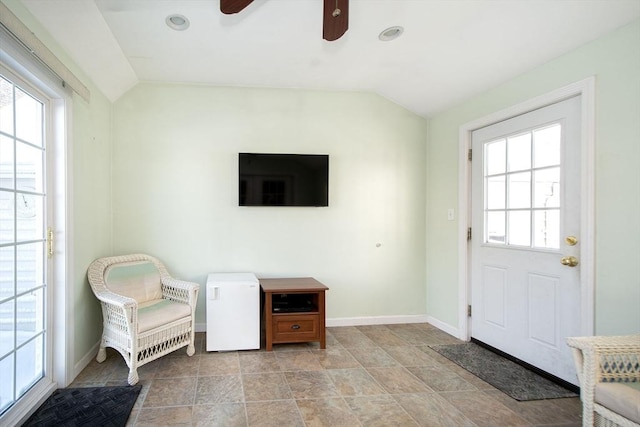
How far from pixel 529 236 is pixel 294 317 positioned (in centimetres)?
202

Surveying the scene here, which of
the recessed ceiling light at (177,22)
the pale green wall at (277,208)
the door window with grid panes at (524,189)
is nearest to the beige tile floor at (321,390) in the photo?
the pale green wall at (277,208)

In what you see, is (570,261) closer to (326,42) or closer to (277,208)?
(326,42)

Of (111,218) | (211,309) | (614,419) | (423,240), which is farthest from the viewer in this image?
(423,240)

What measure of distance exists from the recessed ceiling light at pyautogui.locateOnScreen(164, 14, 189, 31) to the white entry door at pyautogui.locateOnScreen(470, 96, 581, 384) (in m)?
2.59

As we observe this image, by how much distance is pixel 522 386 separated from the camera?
2.55 metres

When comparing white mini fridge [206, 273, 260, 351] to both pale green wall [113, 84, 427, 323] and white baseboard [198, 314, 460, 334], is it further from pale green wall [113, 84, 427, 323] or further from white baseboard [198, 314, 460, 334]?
white baseboard [198, 314, 460, 334]

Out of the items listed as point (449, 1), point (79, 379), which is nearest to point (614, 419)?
point (449, 1)

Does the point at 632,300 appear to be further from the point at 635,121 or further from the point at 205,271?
the point at 205,271

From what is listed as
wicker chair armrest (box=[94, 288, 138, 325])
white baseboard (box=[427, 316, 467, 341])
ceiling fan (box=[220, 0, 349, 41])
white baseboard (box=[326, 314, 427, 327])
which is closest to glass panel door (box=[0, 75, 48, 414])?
wicker chair armrest (box=[94, 288, 138, 325])

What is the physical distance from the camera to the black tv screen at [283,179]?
3697mm

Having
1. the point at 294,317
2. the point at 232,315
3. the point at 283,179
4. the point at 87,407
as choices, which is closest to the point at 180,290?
the point at 232,315

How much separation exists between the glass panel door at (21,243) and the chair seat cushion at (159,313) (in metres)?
0.59

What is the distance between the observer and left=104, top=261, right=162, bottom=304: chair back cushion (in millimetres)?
3031

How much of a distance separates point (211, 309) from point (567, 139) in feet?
9.76
